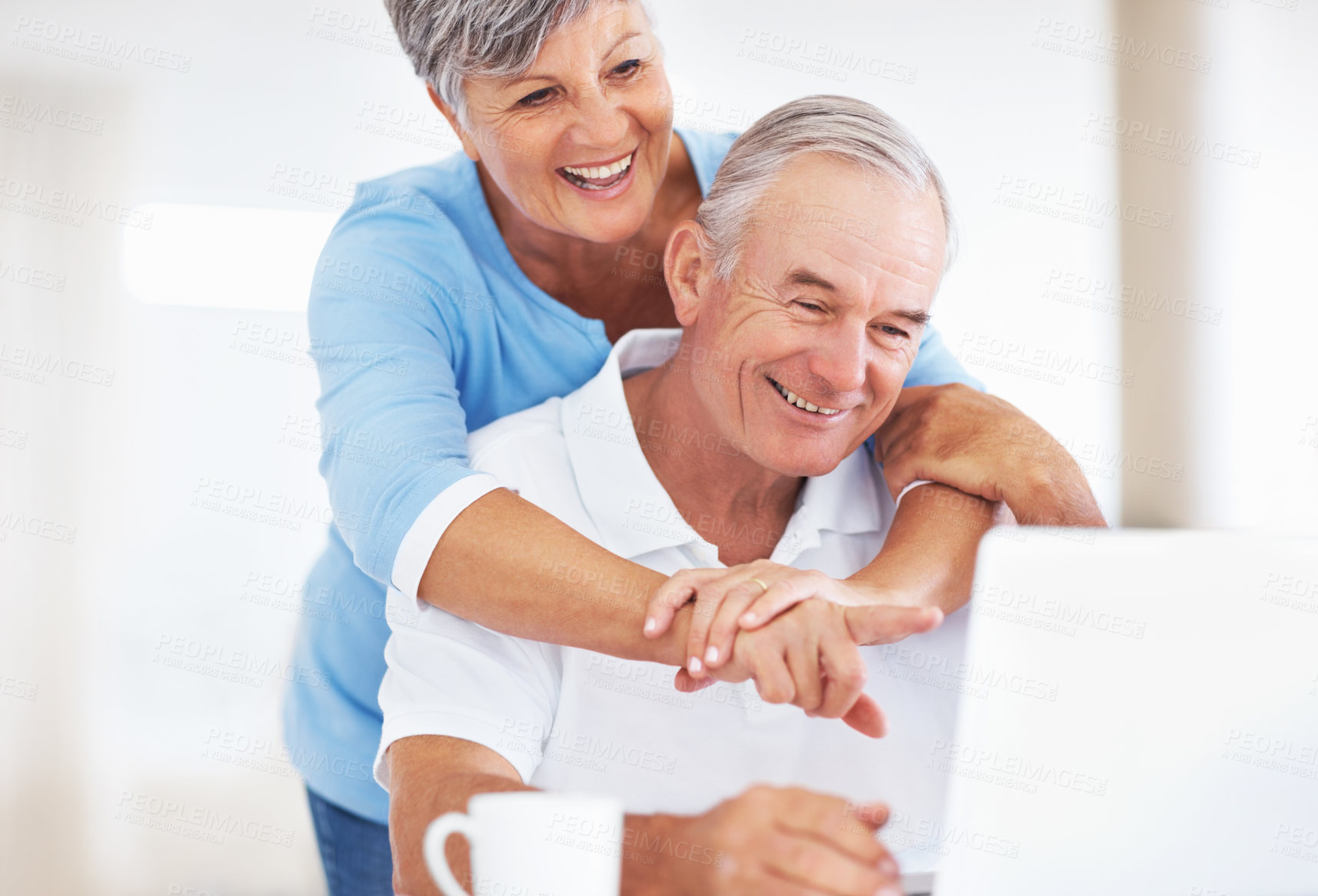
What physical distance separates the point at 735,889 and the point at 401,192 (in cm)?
78

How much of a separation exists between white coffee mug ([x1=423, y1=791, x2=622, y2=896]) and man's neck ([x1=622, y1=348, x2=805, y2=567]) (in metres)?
0.50

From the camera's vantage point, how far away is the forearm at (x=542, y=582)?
840 millimetres

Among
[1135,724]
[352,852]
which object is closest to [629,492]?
[1135,724]

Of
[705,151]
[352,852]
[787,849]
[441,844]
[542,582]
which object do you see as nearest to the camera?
[441,844]

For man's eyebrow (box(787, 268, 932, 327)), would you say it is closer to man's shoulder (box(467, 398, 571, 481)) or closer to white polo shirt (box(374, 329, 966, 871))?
white polo shirt (box(374, 329, 966, 871))

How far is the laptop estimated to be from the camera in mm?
618

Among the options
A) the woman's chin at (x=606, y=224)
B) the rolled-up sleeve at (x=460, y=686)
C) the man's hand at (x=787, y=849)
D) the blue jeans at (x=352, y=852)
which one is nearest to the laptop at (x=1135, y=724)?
the man's hand at (x=787, y=849)

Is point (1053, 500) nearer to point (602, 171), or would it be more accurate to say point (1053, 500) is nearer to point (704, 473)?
point (704, 473)

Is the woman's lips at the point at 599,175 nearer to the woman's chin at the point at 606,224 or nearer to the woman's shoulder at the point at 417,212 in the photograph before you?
the woman's chin at the point at 606,224

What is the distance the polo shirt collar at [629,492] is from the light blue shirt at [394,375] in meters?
0.08

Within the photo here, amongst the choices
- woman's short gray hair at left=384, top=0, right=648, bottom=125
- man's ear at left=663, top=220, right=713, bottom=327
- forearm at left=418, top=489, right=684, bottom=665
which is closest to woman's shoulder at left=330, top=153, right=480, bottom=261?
woman's short gray hair at left=384, top=0, right=648, bottom=125

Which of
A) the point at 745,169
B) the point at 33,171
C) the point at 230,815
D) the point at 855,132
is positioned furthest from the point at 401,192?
the point at 230,815

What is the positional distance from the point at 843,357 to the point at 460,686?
47 centimetres

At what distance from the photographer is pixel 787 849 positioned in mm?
737
